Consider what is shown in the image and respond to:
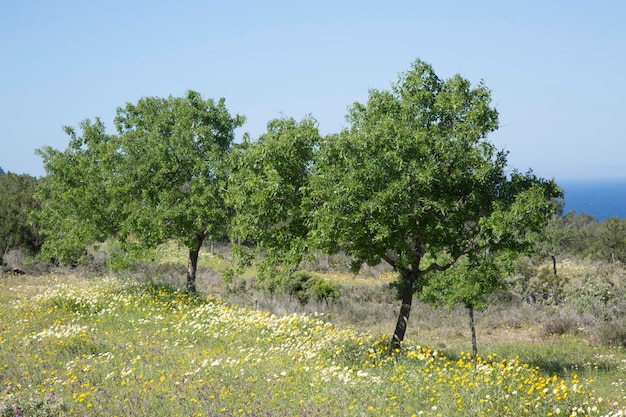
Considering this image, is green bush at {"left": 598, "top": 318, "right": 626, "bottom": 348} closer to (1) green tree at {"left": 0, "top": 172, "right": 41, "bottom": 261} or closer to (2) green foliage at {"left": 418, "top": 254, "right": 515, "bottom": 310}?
(2) green foliage at {"left": 418, "top": 254, "right": 515, "bottom": 310}

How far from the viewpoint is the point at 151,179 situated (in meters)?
21.0

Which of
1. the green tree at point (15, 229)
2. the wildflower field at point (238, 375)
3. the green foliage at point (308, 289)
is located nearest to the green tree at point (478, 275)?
the wildflower field at point (238, 375)

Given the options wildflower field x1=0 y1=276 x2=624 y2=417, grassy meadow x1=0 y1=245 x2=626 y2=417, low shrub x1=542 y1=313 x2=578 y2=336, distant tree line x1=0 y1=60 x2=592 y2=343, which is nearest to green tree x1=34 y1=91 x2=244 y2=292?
grassy meadow x1=0 y1=245 x2=626 y2=417

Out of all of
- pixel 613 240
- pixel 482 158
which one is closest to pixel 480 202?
pixel 482 158

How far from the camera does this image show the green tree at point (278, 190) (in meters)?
13.6

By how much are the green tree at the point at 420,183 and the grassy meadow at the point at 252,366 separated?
2.30 metres

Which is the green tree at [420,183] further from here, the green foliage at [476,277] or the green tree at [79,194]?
the green tree at [79,194]

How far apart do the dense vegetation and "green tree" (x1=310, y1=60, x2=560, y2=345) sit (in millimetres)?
47

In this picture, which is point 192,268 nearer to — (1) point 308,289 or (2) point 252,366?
(1) point 308,289

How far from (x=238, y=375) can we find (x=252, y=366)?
0.75 metres

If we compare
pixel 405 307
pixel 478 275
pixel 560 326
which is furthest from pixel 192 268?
pixel 560 326

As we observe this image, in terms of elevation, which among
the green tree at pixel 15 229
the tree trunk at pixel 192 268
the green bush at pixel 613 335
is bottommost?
the green bush at pixel 613 335

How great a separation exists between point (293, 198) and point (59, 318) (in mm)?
7148

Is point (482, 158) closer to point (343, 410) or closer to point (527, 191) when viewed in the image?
point (527, 191)
